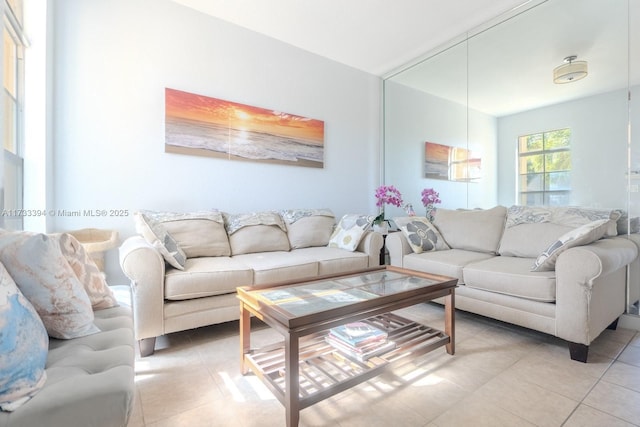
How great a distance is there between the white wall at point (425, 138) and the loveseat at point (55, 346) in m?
3.35

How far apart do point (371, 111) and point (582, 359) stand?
3326 mm

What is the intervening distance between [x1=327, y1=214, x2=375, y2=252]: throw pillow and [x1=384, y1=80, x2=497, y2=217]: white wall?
131 cm

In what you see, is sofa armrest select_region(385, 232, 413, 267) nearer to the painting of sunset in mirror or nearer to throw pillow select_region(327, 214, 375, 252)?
throw pillow select_region(327, 214, 375, 252)

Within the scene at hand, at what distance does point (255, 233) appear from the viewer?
264 cm

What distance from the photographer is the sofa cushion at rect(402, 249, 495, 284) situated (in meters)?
2.21

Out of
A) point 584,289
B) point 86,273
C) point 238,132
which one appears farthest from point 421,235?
point 86,273

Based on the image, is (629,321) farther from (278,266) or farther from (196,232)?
(196,232)

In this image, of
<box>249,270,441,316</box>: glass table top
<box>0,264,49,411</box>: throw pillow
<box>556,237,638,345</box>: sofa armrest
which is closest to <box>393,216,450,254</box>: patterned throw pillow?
<box>249,270,441,316</box>: glass table top

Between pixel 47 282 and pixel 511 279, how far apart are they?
2.27 m

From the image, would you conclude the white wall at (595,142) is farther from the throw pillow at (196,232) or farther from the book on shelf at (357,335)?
the throw pillow at (196,232)

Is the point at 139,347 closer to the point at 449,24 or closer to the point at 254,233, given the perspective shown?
the point at 254,233

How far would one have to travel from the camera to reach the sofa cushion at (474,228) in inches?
104

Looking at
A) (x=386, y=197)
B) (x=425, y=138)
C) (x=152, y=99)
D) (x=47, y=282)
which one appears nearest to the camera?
(x=47, y=282)

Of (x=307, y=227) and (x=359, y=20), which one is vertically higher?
(x=359, y=20)
